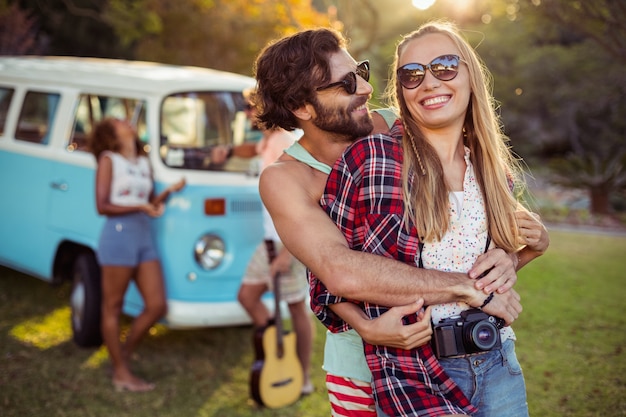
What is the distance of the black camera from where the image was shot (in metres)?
2.26

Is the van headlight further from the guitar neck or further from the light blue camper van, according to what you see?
the guitar neck

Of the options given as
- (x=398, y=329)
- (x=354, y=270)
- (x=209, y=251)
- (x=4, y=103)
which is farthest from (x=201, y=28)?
(x=398, y=329)

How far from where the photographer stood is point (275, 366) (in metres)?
4.85

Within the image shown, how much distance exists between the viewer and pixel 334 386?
260 cm

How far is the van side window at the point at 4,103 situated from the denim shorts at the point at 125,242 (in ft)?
8.46

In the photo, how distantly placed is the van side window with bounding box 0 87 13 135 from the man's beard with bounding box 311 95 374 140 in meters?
5.20

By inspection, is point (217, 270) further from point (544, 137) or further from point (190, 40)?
point (544, 137)

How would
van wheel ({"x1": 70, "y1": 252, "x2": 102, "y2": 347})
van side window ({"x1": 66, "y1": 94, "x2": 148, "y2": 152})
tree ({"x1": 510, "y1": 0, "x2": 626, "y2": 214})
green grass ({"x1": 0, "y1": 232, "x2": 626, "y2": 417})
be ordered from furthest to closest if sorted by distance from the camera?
tree ({"x1": 510, "y1": 0, "x2": 626, "y2": 214}) < van side window ({"x1": 66, "y1": 94, "x2": 148, "y2": 152}) < van wheel ({"x1": 70, "y1": 252, "x2": 102, "y2": 347}) < green grass ({"x1": 0, "y1": 232, "x2": 626, "y2": 417})

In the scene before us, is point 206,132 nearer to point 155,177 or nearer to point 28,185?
point 155,177

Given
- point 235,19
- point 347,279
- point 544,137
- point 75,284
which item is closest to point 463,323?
point 347,279

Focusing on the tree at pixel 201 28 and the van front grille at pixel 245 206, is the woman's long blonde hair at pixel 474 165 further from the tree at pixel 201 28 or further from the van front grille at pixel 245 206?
the tree at pixel 201 28

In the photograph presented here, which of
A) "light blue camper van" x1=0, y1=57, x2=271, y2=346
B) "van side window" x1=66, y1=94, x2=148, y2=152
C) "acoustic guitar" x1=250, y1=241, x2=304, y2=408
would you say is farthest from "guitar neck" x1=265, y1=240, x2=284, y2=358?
"van side window" x1=66, y1=94, x2=148, y2=152

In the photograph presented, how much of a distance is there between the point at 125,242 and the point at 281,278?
1174 mm

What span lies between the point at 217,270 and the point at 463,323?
10.9ft
